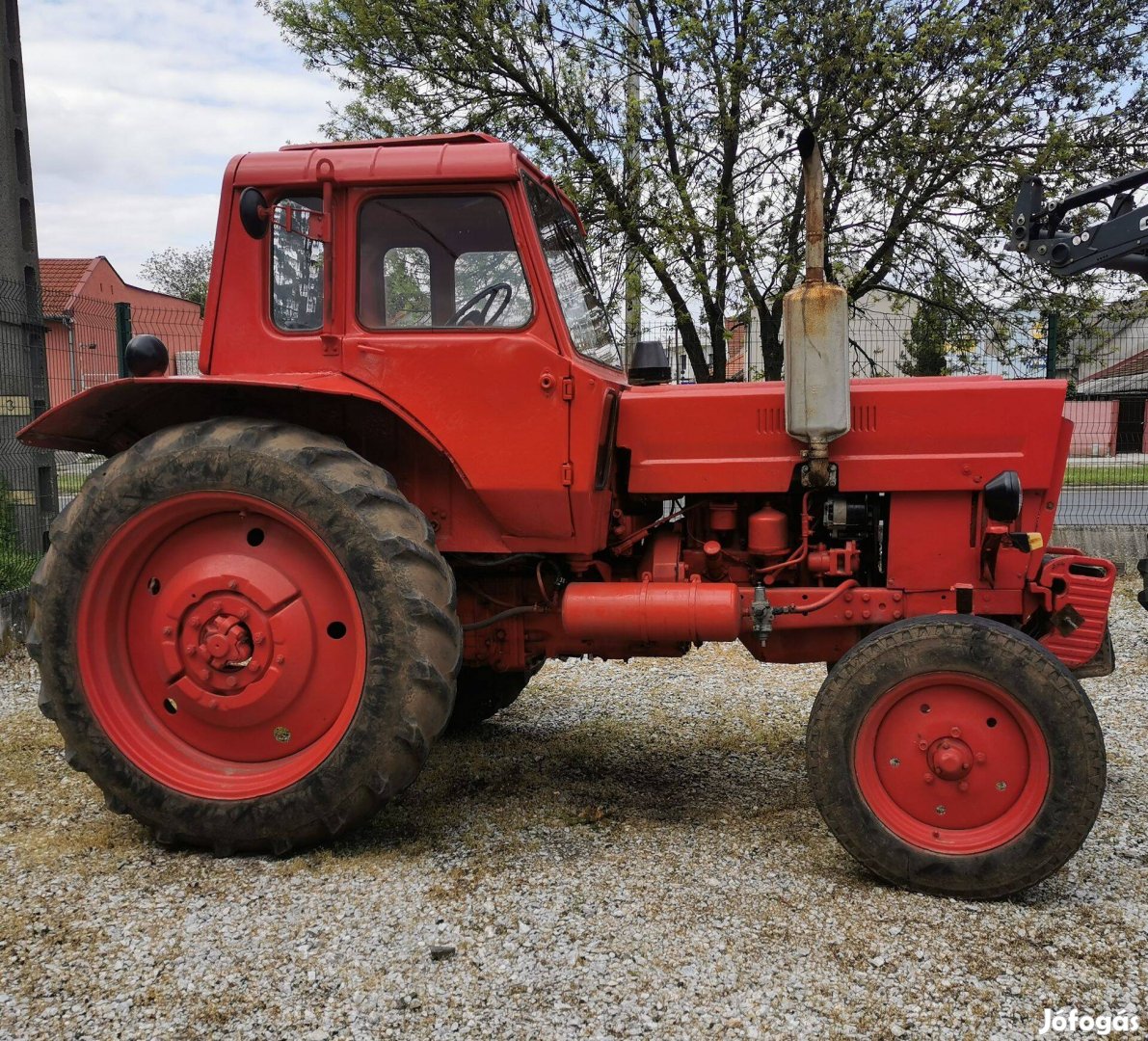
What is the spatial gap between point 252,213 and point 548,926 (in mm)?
2443

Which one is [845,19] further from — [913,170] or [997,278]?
[997,278]

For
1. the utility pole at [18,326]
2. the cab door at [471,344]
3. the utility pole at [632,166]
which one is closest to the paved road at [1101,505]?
the utility pole at [632,166]

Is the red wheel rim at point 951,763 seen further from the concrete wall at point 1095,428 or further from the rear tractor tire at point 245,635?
the concrete wall at point 1095,428

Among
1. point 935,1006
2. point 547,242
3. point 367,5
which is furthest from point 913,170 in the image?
point 935,1006

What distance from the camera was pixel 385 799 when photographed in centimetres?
311

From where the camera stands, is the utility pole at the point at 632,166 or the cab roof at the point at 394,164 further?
the utility pole at the point at 632,166

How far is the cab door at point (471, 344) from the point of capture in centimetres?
322

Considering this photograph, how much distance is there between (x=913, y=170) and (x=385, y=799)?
8.27 metres

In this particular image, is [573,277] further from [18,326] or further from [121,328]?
[18,326]

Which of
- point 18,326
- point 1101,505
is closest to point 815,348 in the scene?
point 18,326

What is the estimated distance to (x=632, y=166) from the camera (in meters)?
9.44

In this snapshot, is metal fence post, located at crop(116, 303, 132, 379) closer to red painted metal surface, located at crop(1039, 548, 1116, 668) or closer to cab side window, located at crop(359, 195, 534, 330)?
cab side window, located at crop(359, 195, 534, 330)

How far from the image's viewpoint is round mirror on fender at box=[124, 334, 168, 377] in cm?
344

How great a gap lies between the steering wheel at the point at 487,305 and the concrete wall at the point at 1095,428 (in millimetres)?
7455
